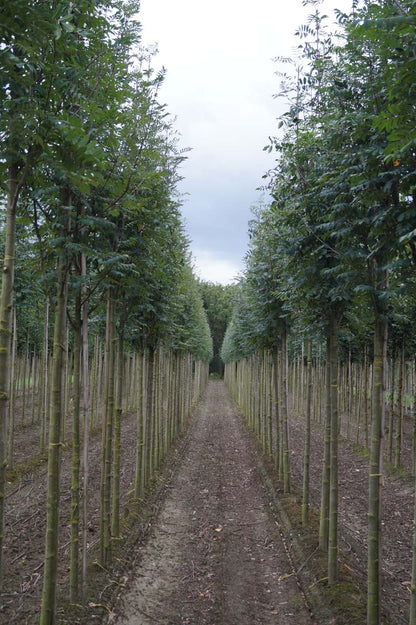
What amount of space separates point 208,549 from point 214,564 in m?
0.56

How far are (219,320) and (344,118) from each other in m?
64.2

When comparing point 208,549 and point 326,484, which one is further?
point 208,549

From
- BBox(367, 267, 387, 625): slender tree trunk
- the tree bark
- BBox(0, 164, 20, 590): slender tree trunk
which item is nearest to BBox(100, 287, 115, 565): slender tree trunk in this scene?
the tree bark

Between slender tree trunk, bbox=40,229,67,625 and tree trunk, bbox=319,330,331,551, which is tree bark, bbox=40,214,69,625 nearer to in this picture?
slender tree trunk, bbox=40,229,67,625

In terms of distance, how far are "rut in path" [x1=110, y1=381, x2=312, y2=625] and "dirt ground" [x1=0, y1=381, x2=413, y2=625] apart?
2cm

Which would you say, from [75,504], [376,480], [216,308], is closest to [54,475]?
[75,504]

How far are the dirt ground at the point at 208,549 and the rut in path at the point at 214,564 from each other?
0.05 feet

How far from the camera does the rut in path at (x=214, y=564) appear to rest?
5.07m

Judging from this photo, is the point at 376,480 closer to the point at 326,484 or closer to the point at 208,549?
the point at 326,484

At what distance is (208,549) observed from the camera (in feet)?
22.7

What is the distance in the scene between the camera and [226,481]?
10.9 meters

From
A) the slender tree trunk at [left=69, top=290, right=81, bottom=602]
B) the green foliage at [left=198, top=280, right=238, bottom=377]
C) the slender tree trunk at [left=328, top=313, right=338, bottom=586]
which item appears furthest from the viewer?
the green foliage at [left=198, top=280, right=238, bottom=377]

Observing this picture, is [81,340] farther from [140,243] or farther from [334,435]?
[334,435]

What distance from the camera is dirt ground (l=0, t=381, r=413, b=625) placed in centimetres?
503
